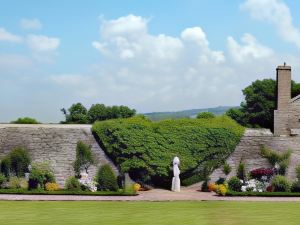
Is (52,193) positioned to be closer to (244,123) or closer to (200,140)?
(200,140)

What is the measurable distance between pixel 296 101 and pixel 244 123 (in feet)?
85.7

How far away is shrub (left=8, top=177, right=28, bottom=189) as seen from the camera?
27.9 meters

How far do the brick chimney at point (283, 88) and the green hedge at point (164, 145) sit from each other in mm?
2496

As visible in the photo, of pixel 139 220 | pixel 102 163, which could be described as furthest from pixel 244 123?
pixel 139 220

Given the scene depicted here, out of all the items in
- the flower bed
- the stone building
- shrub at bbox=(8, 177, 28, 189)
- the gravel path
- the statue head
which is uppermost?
the stone building

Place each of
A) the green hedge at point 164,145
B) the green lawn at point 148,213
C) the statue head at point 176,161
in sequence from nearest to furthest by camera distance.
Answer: the green lawn at point 148,213
the statue head at point 176,161
the green hedge at point 164,145

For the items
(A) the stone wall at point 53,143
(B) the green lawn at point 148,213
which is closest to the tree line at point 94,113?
(A) the stone wall at point 53,143

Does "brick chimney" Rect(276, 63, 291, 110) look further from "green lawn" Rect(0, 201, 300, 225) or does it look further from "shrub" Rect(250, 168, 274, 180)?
"green lawn" Rect(0, 201, 300, 225)

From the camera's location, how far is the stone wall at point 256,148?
30.1 m

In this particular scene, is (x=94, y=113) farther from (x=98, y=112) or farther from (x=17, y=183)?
(x=17, y=183)

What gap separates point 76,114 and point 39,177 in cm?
3082

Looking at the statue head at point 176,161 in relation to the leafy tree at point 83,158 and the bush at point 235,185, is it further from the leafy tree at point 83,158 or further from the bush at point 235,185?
the leafy tree at point 83,158

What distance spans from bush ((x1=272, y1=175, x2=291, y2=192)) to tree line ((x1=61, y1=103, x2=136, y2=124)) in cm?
3196

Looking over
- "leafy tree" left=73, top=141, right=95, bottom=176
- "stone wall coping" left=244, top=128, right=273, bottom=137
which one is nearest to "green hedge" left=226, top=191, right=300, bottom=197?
"stone wall coping" left=244, top=128, right=273, bottom=137
